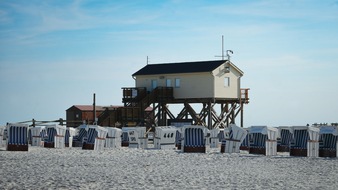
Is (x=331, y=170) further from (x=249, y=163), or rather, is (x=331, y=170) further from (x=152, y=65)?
(x=152, y=65)

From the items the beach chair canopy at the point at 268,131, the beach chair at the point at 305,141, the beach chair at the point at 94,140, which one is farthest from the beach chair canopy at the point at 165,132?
the beach chair at the point at 305,141

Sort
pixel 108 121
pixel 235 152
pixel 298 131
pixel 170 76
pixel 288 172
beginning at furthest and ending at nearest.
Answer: pixel 170 76, pixel 108 121, pixel 235 152, pixel 298 131, pixel 288 172

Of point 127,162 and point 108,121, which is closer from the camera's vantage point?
point 127,162

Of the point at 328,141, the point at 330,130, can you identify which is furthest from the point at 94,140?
the point at 330,130

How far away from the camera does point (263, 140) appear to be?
24.3 m

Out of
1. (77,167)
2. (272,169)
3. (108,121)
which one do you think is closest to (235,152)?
(272,169)

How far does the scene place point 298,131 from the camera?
2325 cm

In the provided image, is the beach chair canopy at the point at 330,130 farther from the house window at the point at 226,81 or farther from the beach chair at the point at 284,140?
the house window at the point at 226,81

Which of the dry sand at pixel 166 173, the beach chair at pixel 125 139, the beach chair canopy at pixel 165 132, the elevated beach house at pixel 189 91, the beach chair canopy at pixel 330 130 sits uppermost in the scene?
the elevated beach house at pixel 189 91

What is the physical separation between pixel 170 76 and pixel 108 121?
6622mm

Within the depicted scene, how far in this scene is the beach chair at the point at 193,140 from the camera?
82.2ft

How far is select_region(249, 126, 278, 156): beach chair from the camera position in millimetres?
24016

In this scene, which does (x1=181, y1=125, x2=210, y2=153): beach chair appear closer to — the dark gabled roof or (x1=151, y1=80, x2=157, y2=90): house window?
the dark gabled roof

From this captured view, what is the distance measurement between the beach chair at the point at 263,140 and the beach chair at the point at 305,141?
942 mm
